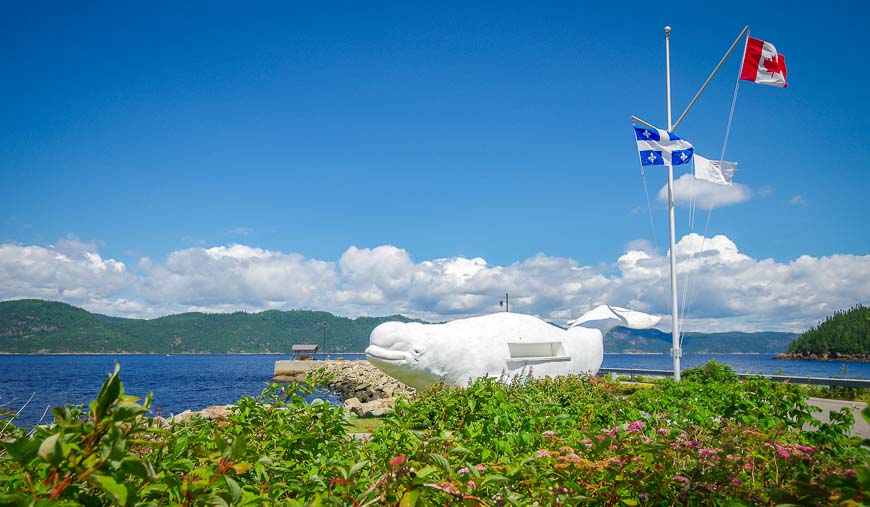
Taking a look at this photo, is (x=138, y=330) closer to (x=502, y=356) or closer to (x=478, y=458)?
(x=502, y=356)

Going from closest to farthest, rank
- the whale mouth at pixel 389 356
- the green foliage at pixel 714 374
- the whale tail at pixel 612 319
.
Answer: the whale mouth at pixel 389 356 < the green foliage at pixel 714 374 < the whale tail at pixel 612 319

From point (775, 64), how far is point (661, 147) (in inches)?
125

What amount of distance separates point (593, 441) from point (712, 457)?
70 centimetres

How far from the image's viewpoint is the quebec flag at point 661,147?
47.9 feet

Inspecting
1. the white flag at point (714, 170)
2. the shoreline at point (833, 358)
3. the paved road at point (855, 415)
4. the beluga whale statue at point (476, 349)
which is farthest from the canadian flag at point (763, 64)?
the shoreline at point (833, 358)

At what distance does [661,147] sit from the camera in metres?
14.7

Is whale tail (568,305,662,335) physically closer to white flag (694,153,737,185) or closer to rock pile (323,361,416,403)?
white flag (694,153,737,185)

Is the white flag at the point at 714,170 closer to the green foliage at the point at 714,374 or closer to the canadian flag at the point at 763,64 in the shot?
the canadian flag at the point at 763,64

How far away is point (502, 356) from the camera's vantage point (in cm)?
1238

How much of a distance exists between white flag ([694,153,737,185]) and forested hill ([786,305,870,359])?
71698 mm

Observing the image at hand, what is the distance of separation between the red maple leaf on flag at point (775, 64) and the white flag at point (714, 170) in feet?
8.04

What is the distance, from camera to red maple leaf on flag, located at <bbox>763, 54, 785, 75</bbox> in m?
12.9

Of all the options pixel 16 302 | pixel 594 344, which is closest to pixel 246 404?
pixel 594 344

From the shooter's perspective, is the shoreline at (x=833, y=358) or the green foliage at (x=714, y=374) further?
the shoreline at (x=833, y=358)
